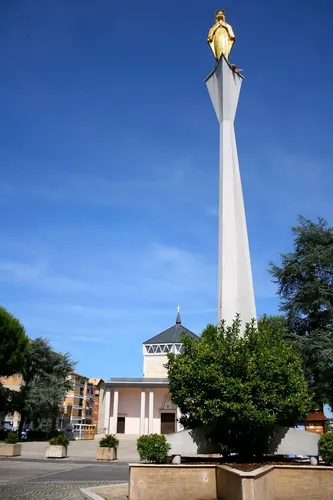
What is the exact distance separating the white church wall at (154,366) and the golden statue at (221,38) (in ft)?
109

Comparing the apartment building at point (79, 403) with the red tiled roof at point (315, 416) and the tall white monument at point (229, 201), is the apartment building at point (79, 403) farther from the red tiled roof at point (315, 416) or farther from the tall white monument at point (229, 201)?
the tall white monument at point (229, 201)

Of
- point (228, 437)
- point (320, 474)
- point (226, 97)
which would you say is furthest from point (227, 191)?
point (320, 474)

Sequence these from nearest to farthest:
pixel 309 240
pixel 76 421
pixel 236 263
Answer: pixel 236 263
pixel 309 240
pixel 76 421

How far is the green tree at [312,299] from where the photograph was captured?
24.6 metres

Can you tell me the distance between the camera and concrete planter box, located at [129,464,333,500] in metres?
10.9

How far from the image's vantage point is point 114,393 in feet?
146

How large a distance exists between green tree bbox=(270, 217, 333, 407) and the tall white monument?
26.5 feet

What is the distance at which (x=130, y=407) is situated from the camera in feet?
149

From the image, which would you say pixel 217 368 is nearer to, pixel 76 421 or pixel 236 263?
pixel 236 263

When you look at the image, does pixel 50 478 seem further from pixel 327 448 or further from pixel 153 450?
pixel 327 448

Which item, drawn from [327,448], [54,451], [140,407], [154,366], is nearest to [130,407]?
[140,407]

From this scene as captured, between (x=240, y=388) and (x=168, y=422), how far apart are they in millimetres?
34176

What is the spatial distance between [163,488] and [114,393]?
34.4m

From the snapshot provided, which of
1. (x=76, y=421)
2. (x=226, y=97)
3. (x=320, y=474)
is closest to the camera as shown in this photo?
(x=320, y=474)
